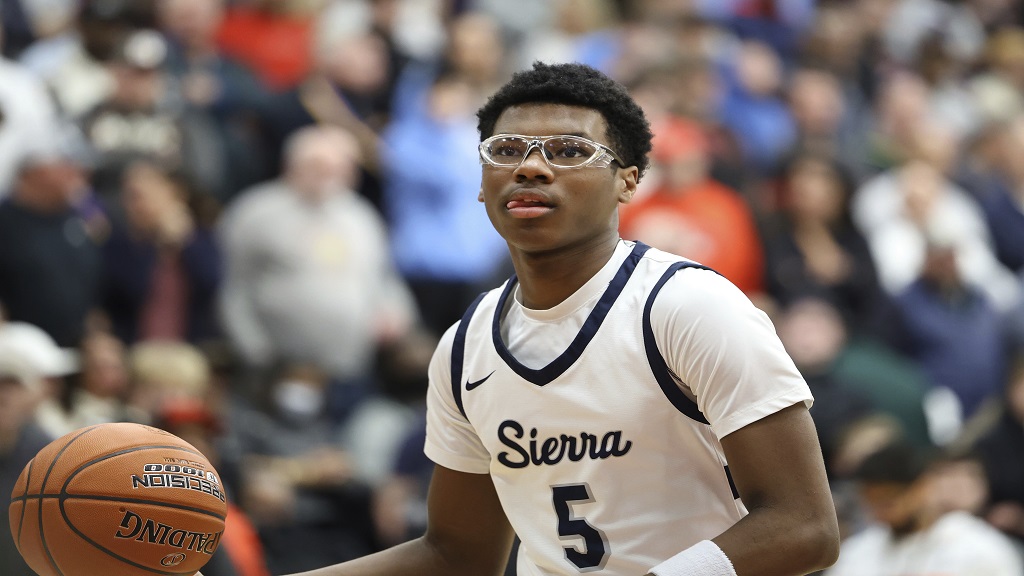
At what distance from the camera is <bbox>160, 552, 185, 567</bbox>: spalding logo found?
3504 millimetres

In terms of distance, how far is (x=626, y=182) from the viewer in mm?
3697

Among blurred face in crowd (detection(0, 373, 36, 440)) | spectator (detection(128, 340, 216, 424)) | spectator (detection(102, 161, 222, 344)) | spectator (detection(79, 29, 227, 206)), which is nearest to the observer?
blurred face in crowd (detection(0, 373, 36, 440))

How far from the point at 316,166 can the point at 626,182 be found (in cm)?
617

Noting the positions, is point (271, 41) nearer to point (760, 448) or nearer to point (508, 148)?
point (508, 148)

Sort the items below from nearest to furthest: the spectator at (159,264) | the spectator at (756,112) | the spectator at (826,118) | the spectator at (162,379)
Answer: the spectator at (162,379), the spectator at (159,264), the spectator at (826,118), the spectator at (756,112)

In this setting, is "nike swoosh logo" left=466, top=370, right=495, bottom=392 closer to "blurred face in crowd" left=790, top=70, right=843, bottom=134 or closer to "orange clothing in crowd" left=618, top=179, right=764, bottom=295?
"orange clothing in crowd" left=618, top=179, right=764, bottom=295

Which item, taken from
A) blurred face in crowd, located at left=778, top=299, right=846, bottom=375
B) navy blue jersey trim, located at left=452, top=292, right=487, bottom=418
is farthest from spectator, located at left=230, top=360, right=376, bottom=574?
navy blue jersey trim, located at left=452, top=292, right=487, bottom=418

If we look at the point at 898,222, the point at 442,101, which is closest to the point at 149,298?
the point at 442,101

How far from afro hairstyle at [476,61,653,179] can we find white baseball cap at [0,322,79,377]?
444 centimetres

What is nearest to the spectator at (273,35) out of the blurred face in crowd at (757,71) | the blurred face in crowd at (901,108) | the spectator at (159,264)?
the spectator at (159,264)

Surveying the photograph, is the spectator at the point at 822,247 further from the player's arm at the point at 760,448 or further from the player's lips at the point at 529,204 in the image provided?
the player's arm at the point at 760,448

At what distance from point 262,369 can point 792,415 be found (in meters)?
6.32

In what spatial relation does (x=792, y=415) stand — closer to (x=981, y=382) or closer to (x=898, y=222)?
(x=981, y=382)

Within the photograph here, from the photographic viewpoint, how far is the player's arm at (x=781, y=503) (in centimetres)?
322
